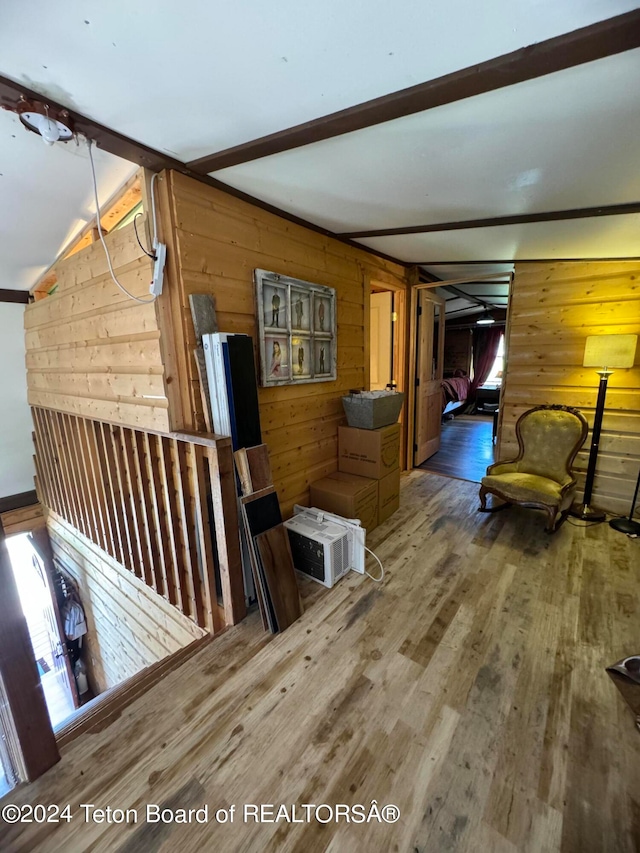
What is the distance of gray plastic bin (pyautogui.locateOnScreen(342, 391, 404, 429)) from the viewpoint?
2896 mm

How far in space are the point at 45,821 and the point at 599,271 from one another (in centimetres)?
471

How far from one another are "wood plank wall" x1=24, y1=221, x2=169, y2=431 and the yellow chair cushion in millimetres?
2667

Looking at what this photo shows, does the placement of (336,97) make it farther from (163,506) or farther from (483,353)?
(483,353)

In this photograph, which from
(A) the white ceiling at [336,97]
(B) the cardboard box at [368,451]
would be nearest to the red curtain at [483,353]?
(B) the cardboard box at [368,451]

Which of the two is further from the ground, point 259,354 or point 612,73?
point 612,73

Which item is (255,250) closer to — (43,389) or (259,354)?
(259,354)

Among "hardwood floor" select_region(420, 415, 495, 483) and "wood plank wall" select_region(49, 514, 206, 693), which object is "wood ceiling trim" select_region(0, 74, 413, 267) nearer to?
"wood plank wall" select_region(49, 514, 206, 693)

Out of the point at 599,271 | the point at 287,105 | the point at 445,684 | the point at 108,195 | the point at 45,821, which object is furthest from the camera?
the point at 599,271

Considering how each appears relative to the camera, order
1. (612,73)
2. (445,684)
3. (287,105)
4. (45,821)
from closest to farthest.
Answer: (612,73)
(45,821)
(287,105)
(445,684)

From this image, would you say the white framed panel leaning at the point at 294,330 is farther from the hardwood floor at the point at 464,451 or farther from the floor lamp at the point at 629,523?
the floor lamp at the point at 629,523

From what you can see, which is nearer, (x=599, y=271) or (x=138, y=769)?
(x=138, y=769)

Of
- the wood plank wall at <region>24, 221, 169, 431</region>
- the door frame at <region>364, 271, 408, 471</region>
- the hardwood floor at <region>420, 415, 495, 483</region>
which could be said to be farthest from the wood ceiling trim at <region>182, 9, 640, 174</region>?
the hardwood floor at <region>420, 415, 495, 483</region>

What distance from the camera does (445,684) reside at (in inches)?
62.1

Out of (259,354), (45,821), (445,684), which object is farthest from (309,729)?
(259,354)
